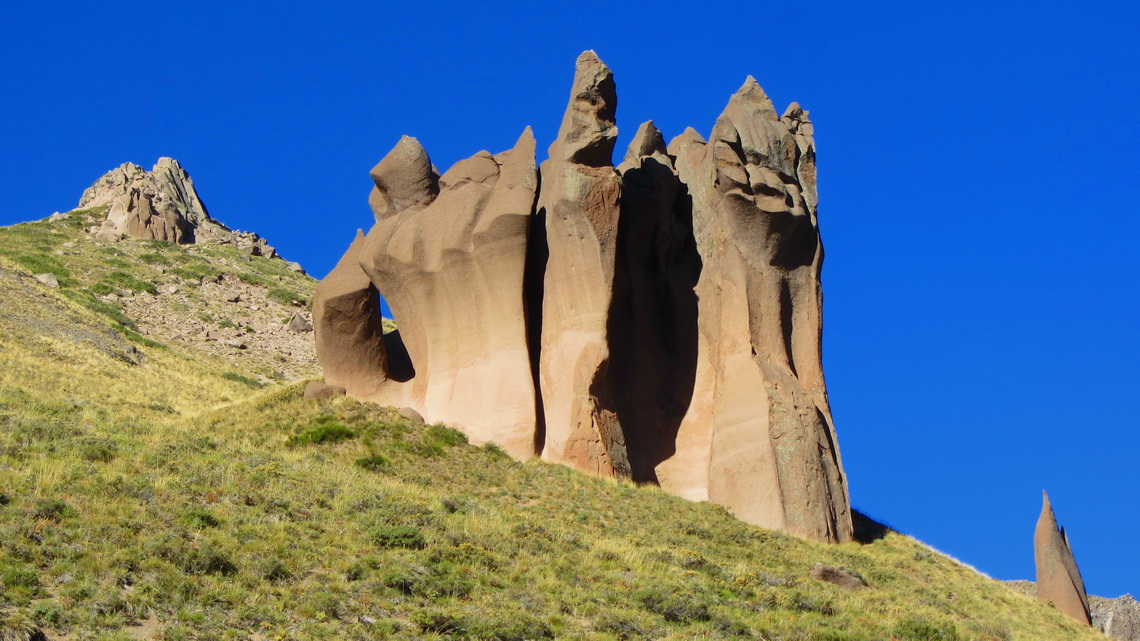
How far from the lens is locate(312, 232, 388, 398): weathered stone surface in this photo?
3688 cm

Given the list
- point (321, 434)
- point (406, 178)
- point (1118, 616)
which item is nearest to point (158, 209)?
point (406, 178)

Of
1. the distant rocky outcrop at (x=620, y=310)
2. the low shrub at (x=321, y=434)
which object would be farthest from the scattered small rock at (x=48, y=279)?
the low shrub at (x=321, y=434)

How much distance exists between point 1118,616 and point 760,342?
45.6 ft

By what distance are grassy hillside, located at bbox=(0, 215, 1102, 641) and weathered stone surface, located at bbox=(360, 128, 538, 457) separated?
135 cm

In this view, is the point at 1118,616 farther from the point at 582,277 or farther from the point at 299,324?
the point at 299,324

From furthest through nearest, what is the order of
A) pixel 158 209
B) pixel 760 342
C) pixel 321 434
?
pixel 158 209
pixel 760 342
pixel 321 434

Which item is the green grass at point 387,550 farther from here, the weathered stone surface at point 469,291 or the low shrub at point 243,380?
the low shrub at point 243,380

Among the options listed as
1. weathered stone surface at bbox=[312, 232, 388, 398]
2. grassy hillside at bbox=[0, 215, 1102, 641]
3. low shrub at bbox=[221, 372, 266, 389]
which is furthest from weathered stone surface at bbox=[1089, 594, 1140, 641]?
low shrub at bbox=[221, 372, 266, 389]

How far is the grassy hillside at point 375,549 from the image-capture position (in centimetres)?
1958

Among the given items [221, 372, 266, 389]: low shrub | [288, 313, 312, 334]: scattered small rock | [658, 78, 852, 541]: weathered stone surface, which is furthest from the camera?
[288, 313, 312, 334]: scattered small rock

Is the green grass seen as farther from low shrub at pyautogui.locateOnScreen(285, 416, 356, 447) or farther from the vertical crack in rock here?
the vertical crack in rock

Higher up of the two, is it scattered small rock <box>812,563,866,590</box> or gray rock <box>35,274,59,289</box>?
gray rock <box>35,274,59,289</box>

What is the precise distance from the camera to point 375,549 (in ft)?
76.0

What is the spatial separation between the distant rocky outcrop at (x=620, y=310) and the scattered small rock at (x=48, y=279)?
3081 centimetres
